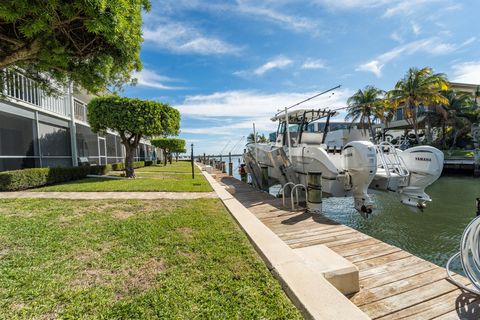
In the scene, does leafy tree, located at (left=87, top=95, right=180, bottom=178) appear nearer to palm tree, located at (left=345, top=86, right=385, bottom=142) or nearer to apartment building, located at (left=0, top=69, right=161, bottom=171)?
apartment building, located at (left=0, top=69, right=161, bottom=171)

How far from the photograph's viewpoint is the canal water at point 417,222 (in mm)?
6371

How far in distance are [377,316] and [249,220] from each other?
8.98ft

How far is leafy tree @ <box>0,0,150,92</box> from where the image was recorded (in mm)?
2969

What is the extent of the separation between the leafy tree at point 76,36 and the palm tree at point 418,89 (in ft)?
91.8

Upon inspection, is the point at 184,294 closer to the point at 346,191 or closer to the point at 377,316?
the point at 377,316

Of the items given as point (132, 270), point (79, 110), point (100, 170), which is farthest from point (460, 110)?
point (79, 110)

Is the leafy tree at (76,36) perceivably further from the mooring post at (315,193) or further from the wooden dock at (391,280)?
the mooring post at (315,193)

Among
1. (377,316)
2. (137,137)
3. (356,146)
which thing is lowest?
(377,316)

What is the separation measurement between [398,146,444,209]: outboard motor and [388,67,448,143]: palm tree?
2202 centimetres

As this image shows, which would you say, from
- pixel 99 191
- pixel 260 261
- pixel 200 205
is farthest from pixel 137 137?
pixel 260 261

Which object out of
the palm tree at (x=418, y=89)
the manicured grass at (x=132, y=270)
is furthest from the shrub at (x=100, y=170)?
the palm tree at (x=418, y=89)

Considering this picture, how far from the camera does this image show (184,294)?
8.04 ft

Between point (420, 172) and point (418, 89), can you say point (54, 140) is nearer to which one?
point (420, 172)

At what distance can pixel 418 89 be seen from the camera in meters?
24.1
